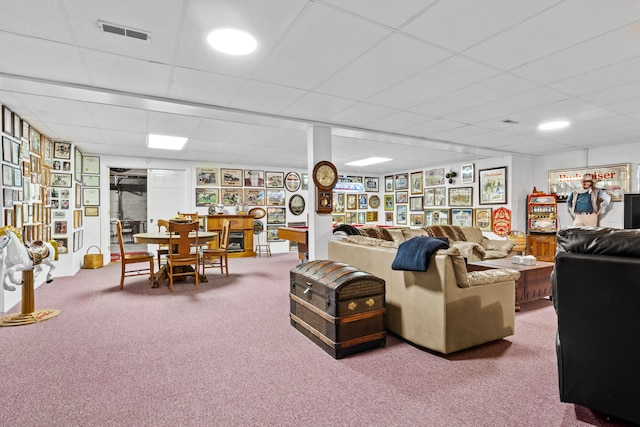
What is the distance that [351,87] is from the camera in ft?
12.1

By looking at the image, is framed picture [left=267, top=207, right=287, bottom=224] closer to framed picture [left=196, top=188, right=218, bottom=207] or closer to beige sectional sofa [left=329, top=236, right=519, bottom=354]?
framed picture [left=196, top=188, right=218, bottom=207]

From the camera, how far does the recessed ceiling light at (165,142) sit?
20.2 feet

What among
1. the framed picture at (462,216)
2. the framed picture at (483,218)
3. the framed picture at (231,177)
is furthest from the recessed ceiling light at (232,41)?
the framed picture at (462,216)

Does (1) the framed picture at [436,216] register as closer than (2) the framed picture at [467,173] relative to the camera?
No

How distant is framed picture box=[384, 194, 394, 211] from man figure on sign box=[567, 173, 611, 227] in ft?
17.1

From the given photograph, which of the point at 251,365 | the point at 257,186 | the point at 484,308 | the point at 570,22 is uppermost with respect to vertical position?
the point at 570,22

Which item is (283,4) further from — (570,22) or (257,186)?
(257,186)

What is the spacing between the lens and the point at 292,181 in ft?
33.7

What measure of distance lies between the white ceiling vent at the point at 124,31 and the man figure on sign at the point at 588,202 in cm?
782

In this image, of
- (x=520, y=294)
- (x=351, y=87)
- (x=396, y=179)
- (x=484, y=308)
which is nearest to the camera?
(x=484, y=308)

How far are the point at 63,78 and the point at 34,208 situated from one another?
9.37ft

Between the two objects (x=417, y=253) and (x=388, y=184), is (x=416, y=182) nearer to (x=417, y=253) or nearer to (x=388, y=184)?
(x=388, y=184)

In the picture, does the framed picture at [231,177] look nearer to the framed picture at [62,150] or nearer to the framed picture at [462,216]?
the framed picture at [62,150]

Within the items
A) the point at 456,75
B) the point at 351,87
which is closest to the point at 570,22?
the point at 456,75
